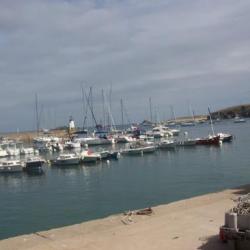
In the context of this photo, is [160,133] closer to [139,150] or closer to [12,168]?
[139,150]

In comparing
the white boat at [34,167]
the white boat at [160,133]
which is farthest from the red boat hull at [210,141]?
the white boat at [34,167]

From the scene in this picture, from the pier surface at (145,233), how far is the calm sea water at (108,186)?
11.7 m

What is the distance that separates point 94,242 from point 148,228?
181 cm

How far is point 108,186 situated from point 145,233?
30.9 meters

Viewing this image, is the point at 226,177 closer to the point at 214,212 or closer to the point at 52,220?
the point at 52,220

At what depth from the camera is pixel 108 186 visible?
4459 centimetres

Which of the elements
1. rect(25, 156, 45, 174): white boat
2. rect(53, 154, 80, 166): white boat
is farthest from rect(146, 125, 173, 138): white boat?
rect(25, 156, 45, 174): white boat

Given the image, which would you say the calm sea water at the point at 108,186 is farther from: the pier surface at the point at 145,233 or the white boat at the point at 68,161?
the pier surface at the point at 145,233

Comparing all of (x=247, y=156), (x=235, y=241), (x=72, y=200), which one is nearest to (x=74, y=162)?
(x=247, y=156)

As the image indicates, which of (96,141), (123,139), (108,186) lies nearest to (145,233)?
(108,186)

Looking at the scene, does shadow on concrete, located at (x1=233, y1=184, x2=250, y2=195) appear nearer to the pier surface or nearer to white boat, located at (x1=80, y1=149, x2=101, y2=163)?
the pier surface

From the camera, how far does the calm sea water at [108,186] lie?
101ft

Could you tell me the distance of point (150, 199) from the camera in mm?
35094

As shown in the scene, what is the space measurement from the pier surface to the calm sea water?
11666mm
